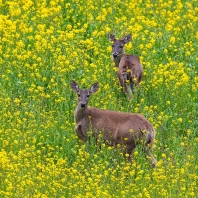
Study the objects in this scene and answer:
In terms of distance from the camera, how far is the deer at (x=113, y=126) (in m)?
16.8

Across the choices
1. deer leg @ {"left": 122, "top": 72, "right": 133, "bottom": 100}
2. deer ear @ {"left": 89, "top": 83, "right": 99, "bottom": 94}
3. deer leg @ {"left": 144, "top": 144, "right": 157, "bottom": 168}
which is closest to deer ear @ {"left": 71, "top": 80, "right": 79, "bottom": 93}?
deer ear @ {"left": 89, "top": 83, "right": 99, "bottom": 94}

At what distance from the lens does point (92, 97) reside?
19016 millimetres

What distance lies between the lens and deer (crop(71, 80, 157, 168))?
1681cm

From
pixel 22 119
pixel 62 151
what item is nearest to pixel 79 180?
pixel 62 151

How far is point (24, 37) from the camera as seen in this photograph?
21516 millimetres

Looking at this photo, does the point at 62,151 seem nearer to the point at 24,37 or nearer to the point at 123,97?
the point at 123,97

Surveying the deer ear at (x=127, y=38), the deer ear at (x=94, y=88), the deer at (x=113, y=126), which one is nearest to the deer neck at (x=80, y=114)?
the deer at (x=113, y=126)

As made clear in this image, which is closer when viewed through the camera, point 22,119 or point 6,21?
point 22,119

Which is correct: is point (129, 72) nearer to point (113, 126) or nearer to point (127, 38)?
point (127, 38)

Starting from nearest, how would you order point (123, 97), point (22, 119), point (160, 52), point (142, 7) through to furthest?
point (22, 119) < point (123, 97) < point (160, 52) < point (142, 7)

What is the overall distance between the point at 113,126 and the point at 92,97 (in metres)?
1.81

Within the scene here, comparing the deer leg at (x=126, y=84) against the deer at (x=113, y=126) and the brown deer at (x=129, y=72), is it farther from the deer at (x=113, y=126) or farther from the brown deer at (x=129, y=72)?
the deer at (x=113, y=126)

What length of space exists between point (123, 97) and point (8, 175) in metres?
4.54

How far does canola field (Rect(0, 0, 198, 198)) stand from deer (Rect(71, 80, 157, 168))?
0.66 ft
